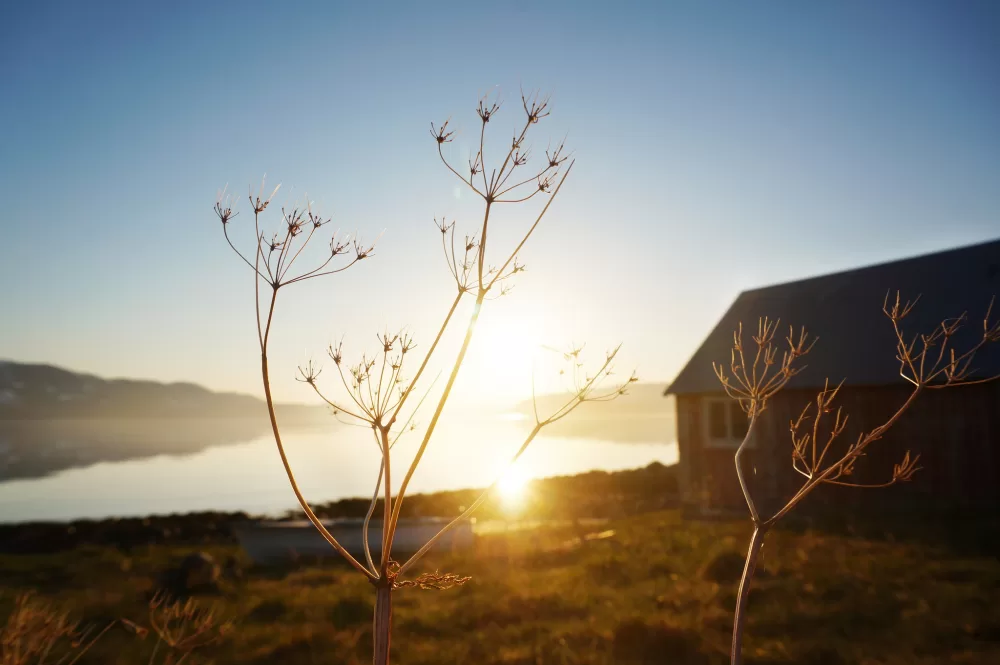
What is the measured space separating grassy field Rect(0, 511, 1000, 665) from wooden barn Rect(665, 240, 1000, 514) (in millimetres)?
3210

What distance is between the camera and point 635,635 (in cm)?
867

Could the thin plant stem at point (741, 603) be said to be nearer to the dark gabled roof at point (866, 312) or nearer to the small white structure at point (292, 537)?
the small white structure at point (292, 537)

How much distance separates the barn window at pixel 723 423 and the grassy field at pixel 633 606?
4.04m

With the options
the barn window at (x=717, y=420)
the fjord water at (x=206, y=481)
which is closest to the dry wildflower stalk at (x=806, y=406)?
the barn window at (x=717, y=420)

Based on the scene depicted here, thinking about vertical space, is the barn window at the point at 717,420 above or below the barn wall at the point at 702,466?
above

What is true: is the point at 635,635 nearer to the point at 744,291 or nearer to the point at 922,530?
the point at 922,530

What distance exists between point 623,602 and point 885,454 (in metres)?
9.81

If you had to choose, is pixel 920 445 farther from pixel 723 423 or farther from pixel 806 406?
pixel 806 406

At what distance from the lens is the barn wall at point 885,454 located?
16047mm

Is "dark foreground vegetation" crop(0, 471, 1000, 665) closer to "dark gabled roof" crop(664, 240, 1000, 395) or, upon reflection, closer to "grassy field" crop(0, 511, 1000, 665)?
"grassy field" crop(0, 511, 1000, 665)

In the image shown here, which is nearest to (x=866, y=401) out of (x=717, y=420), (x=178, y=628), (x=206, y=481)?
(x=717, y=420)

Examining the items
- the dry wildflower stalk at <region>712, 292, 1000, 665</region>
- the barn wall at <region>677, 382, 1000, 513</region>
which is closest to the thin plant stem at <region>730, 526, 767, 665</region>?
the dry wildflower stalk at <region>712, 292, 1000, 665</region>

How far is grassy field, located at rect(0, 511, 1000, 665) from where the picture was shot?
840 centimetres

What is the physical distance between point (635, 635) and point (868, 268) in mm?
16358
